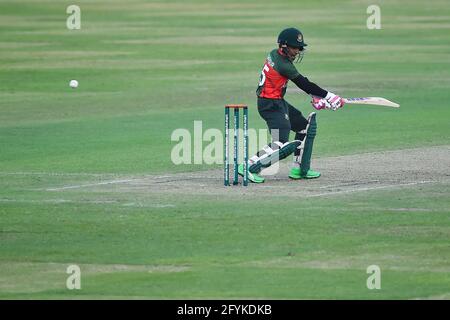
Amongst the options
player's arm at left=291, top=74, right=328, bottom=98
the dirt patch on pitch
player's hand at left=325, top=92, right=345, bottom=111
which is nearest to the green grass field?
the dirt patch on pitch

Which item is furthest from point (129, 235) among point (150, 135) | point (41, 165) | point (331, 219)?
point (150, 135)

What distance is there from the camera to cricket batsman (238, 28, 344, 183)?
1767 cm

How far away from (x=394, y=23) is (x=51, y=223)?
3958 centimetres

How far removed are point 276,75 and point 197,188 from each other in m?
1.79

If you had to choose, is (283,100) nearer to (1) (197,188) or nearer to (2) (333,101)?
(2) (333,101)

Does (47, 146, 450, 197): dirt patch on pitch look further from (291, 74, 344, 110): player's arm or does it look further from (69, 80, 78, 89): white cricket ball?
(69, 80, 78, 89): white cricket ball

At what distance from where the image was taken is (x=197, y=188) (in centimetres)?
1761

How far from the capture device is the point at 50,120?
26.4m

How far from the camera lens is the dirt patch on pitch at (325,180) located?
1734 centimetres

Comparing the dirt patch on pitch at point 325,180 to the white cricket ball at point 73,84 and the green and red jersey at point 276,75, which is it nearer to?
the green and red jersey at point 276,75

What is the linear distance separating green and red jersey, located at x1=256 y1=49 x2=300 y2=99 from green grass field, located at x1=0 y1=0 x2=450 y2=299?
118cm

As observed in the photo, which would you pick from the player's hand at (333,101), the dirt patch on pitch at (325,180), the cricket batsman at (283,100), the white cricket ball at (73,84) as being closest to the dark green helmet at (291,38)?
the cricket batsman at (283,100)

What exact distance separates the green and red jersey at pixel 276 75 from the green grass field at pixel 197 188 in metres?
1.18
